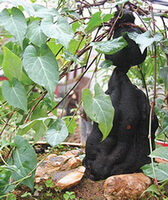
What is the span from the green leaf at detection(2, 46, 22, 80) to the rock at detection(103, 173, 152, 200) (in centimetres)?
42

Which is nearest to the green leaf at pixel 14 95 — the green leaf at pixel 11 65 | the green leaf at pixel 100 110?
the green leaf at pixel 11 65

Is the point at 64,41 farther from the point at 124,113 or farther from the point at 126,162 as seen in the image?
the point at 126,162

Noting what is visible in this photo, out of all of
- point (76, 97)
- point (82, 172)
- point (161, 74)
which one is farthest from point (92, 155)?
point (76, 97)

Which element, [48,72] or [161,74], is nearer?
[48,72]

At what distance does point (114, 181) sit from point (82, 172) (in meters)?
0.14

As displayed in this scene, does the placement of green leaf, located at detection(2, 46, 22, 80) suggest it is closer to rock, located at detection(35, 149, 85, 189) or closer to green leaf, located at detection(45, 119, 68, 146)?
green leaf, located at detection(45, 119, 68, 146)

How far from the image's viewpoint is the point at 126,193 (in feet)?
2.60

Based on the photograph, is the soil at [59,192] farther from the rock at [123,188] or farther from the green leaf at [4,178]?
the green leaf at [4,178]

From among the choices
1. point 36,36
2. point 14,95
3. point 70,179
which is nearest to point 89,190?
point 70,179

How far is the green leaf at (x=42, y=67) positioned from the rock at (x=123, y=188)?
36 centimetres

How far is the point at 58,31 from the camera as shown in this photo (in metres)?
0.65

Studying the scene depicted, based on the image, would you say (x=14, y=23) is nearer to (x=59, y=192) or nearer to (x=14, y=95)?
(x=14, y=95)

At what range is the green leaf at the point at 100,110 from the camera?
0.68 metres

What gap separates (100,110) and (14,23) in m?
0.31
